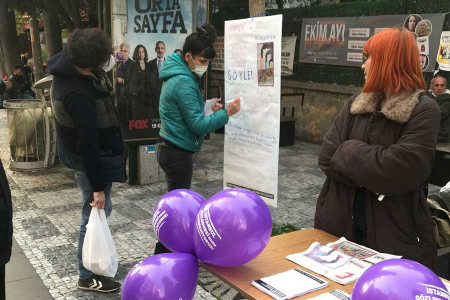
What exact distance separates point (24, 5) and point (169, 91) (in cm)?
881

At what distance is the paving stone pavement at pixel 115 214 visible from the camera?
12.5 ft

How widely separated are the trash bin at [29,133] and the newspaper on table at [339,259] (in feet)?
20.0

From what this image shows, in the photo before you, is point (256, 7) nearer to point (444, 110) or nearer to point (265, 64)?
point (265, 64)

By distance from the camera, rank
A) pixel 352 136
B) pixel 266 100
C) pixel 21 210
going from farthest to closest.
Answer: pixel 21 210 < pixel 266 100 < pixel 352 136

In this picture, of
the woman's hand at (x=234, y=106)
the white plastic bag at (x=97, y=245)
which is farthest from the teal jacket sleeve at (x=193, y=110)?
the white plastic bag at (x=97, y=245)

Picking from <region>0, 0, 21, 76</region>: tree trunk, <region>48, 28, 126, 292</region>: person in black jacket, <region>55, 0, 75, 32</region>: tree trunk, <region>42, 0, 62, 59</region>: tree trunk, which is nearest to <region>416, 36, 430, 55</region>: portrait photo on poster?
<region>48, 28, 126, 292</region>: person in black jacket

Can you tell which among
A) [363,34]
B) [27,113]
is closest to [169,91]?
[27,113]

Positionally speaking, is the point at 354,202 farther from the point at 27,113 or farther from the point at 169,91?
the point at 27,113

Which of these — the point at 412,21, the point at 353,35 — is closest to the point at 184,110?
the point at 412,21

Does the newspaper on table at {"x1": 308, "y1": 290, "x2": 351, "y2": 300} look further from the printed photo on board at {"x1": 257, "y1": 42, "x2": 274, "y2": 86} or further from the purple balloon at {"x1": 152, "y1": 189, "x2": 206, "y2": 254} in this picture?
the printed photo on board at {"x1": 257, "y1": 42, "x2": 274, "y2": 86}

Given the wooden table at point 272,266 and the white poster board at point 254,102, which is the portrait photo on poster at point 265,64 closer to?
the white poster board at point 254,102

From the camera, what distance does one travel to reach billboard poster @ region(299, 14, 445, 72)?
763 centimetres

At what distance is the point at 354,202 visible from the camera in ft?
7.52

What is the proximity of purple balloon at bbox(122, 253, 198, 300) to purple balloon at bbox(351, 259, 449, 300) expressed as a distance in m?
0.70
